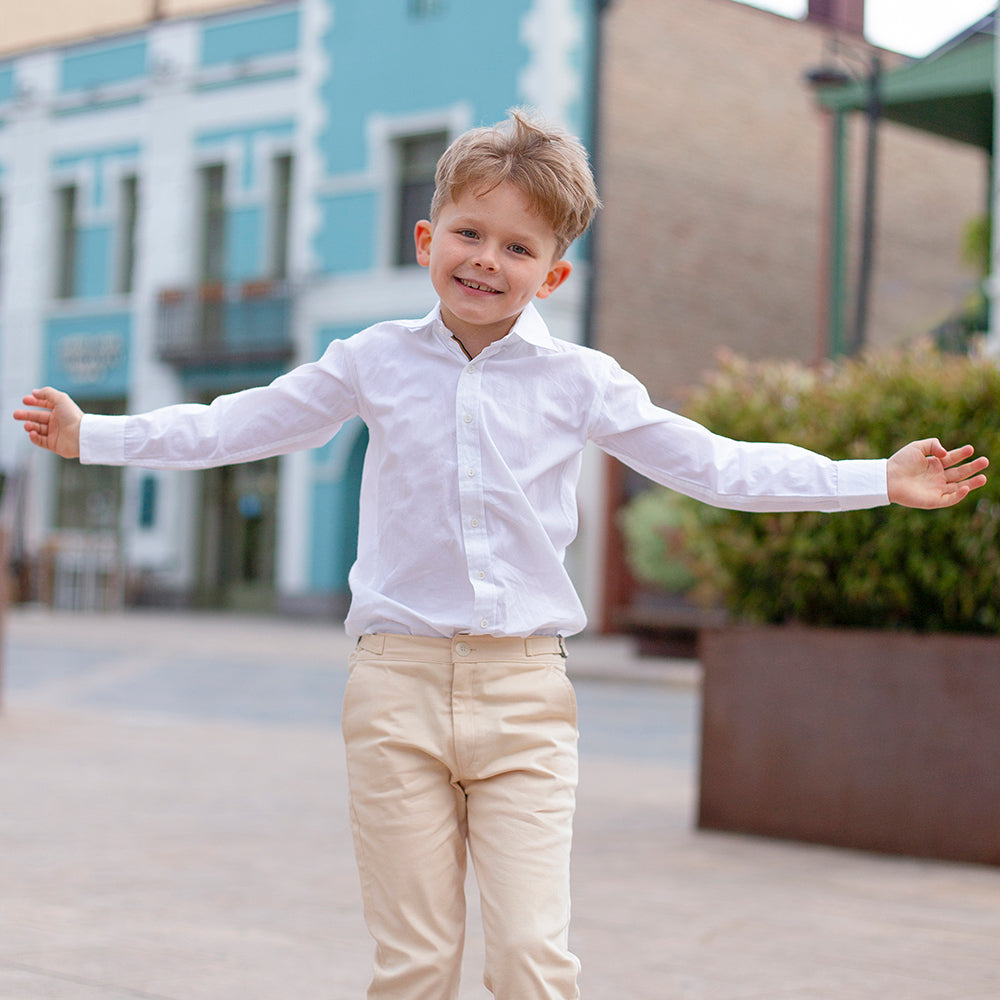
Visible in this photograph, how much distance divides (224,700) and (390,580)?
30.4ft

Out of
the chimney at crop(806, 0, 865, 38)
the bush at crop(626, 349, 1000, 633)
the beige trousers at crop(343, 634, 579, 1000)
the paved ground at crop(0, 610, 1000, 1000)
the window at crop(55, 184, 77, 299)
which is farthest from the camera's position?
the window at crop(55, 184, 77, 299)

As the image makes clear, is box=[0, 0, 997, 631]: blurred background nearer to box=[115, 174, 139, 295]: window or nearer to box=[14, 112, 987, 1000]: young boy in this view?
box=[115, 174, 139, 295]: window

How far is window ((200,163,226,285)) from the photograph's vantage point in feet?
80.3

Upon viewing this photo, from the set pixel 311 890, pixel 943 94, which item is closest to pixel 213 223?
pixel 943 94

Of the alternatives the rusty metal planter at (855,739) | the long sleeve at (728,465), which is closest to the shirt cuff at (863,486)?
the long sleeve at (728,465)

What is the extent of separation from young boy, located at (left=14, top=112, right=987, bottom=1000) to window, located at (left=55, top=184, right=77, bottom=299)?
24492 mm

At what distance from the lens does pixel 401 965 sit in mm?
2682

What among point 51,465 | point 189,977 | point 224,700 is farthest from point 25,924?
point 51,465

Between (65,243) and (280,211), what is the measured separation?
4.47 meters

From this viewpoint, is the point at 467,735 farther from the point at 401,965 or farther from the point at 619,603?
the point at 619,603

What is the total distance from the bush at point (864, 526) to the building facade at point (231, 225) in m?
15.0

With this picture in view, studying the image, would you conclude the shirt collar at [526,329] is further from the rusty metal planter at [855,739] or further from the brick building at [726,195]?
the brick building at [726,195]

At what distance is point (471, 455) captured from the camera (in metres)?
2.76

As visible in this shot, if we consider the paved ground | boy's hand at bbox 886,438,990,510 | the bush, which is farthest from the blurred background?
boy's hand at bbox 886,438,990,510
